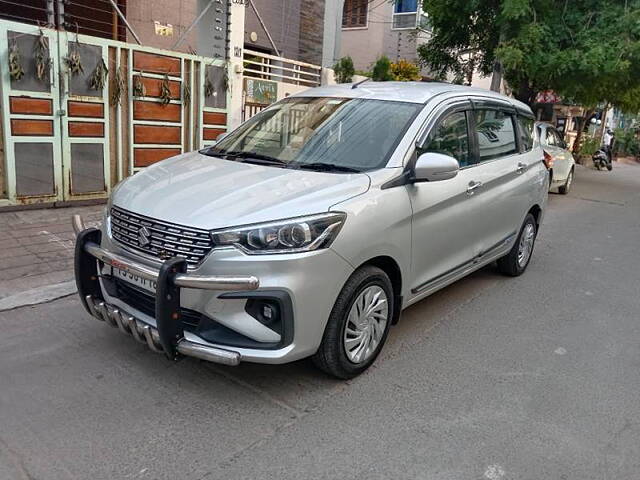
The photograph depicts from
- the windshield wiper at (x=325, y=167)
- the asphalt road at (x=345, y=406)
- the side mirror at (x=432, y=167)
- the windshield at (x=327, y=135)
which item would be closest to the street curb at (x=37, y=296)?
the asphalt road at (x=345, y=406)

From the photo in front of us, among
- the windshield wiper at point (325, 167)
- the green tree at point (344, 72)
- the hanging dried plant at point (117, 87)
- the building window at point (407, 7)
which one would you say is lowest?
the windshield wiper at point (325, 167)

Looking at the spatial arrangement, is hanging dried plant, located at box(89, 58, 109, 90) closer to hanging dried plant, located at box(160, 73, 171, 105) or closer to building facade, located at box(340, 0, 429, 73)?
hanging dried plant, located at box(160, 73, 171, 105)

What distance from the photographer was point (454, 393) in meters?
3.58

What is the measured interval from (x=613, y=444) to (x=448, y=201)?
75.2 inches

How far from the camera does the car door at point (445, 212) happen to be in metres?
3.98

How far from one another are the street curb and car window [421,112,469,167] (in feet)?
10.5

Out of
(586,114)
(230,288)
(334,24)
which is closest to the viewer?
(230,288)

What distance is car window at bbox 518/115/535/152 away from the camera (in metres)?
5.87

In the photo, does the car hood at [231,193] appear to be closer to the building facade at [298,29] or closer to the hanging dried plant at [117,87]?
the hanging dried plant at [117,87]

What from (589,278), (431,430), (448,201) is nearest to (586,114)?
(589,278)

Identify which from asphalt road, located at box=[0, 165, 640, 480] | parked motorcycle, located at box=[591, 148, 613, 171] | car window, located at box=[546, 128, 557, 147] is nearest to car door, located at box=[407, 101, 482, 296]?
asphalt road, located at box=[0, 165, 640, 480]

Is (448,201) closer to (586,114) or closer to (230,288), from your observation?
(230,288)

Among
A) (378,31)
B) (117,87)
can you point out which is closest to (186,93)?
(117,87)

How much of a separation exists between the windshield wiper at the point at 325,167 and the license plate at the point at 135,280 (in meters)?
1.23
